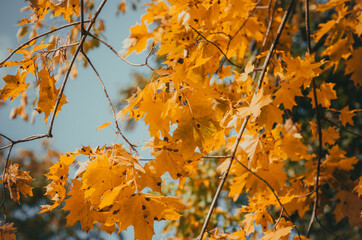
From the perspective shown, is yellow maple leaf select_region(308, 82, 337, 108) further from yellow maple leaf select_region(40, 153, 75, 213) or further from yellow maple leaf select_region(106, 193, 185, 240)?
yellow maple leaf select_region(40, 153, 75, 213)

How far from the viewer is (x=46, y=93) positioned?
123cm

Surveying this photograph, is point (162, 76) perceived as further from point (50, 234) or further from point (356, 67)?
point (50, 234)

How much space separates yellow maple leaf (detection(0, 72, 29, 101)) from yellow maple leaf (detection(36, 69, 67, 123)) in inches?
4.7

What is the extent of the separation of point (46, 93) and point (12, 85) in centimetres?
17

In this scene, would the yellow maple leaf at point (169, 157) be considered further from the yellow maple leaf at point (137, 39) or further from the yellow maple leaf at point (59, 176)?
the yellow maple leaf at point (137, 39)

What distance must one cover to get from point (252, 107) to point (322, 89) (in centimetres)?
88

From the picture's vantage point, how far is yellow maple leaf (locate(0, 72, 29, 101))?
1.25m

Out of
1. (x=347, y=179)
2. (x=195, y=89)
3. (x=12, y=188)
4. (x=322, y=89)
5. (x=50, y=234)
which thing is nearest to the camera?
(x=195, y=89)

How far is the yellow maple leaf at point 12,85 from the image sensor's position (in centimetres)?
125

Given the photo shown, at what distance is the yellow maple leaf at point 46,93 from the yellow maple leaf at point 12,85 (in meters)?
0.12

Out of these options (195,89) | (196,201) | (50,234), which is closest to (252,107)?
(195,89)

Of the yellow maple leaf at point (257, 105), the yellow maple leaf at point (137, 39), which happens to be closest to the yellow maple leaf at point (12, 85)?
→ the yellow maple leaf at point (137, 39)

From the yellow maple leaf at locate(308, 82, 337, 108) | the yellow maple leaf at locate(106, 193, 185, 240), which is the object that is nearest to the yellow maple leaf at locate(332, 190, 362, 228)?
the yellow maple leaf at locate(308, 82, 337, 108)

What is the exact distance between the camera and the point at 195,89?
3.33 ft
